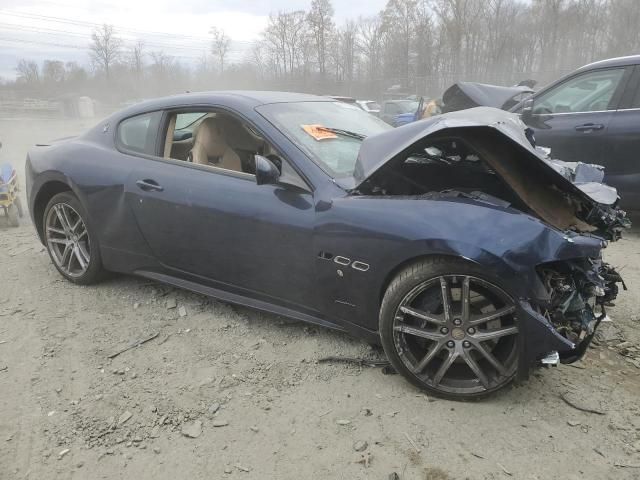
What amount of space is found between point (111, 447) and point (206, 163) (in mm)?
1887

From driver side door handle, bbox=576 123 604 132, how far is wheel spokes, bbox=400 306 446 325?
3777mm

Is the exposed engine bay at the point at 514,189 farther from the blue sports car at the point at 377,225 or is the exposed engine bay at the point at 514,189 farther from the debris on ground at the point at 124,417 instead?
the debris on ground at the point at 124,417

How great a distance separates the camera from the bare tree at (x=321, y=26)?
1981 inches

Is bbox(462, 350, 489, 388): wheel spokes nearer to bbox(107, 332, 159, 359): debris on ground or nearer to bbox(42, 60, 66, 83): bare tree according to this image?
bbox(107, 332, 159, 359): debris on ground

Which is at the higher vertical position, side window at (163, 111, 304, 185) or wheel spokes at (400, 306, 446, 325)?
side window at (163, 111, 304, 185)

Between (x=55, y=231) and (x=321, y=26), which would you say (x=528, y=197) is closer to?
(x=55, y=231)

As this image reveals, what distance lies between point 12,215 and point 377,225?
5.41 metres

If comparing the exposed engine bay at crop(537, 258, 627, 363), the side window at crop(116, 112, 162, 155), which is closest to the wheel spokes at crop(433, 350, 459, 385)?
the exposed engine bay at crop(537, 258, 627, 363)

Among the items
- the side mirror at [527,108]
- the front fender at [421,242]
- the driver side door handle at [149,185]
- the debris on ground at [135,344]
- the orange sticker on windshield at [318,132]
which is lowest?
the debris on ground at [135,344]

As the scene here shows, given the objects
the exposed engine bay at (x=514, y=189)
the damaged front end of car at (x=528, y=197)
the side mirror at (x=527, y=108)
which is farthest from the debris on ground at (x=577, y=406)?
the side mirror at (x=527, y=108)

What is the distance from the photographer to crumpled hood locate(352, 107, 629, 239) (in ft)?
8.29

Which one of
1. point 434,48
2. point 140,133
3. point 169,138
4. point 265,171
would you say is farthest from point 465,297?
point 434,48

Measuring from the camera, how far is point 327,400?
2.60m

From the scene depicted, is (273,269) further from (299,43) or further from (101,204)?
(299,43)
